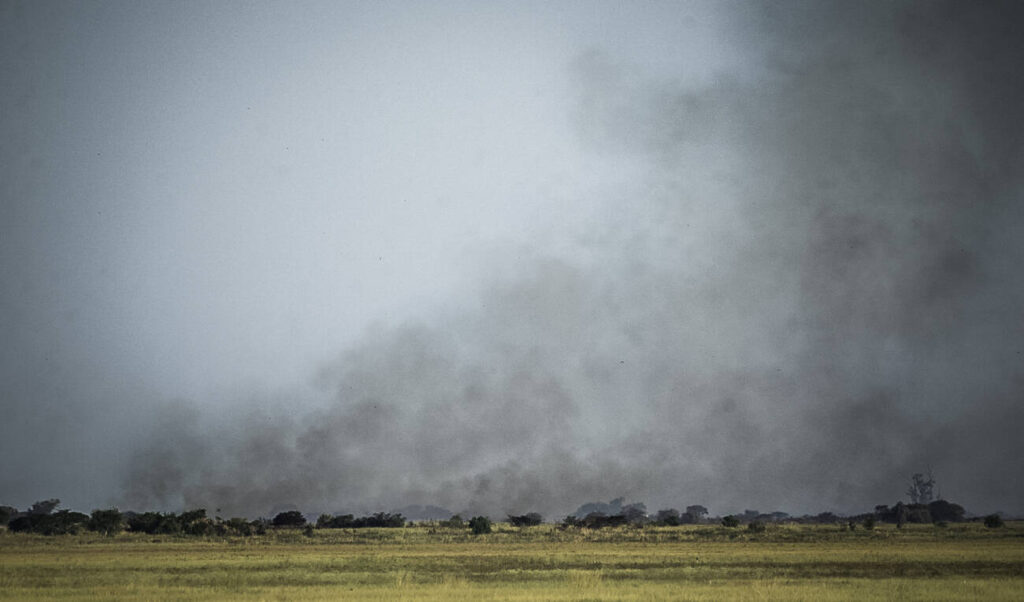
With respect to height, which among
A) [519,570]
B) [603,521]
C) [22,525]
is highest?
[603,521]

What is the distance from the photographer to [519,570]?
45.9 metres

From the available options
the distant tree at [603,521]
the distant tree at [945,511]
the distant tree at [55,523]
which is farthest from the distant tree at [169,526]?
the distant tree at [945,511]

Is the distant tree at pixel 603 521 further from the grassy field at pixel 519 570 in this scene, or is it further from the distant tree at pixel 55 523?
the distant tree at pixel 55 523

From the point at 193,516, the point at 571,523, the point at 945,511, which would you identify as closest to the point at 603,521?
the point at 571,523

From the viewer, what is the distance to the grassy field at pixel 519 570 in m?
35.5

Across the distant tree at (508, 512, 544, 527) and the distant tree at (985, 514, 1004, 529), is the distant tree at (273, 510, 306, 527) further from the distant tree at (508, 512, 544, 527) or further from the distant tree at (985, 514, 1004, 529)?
the distant tree at (985, 514, 1004, 529)

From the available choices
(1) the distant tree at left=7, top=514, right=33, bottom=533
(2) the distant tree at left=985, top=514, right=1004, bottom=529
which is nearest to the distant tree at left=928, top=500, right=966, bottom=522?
(2) the distant tree at left=985, top=514, right=1004, bottom=529

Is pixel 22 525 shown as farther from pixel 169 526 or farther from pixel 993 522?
pixel 993 522

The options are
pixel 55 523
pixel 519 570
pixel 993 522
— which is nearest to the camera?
pixel 519 570

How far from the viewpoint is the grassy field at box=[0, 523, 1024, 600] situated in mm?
35531

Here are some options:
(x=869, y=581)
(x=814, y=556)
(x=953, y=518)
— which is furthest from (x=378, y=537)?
(x=953, y=518)

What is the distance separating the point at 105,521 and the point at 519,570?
2464 inches

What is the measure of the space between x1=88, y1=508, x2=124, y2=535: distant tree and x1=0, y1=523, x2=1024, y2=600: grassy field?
52.0 ft

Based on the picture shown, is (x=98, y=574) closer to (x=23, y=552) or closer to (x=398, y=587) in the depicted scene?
(x=398, y=587)
